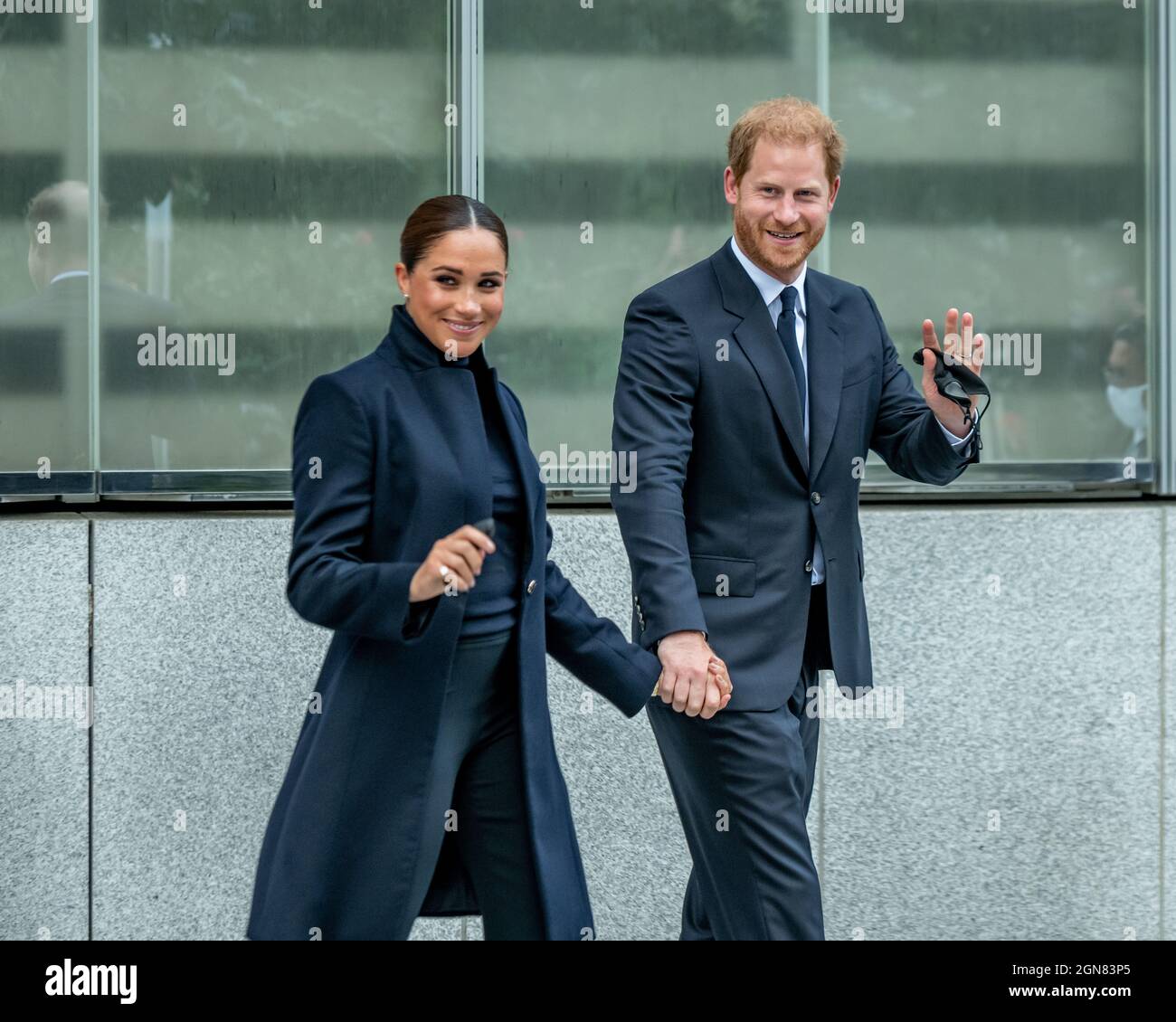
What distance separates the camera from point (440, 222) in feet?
10.7

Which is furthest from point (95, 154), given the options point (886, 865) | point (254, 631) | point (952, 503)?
point (886, 865)

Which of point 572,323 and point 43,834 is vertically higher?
point 572,323

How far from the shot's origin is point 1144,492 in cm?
587

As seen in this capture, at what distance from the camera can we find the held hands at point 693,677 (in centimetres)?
344

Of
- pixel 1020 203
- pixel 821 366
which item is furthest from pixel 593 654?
pixel 1020 203

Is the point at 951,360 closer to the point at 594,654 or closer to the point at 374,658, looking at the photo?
the point at 594,654

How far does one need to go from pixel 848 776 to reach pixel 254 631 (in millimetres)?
2231

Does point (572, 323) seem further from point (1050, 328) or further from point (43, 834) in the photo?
point (43, 834)

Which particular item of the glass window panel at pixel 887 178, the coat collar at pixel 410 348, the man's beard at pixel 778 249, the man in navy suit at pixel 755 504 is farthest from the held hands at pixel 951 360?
the glass window panel at pixel 887 178

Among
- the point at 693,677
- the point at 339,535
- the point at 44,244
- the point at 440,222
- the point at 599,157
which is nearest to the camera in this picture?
the point at 339,535

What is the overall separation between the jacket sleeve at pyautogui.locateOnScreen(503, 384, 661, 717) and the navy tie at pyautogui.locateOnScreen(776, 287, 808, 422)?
2.32 ft

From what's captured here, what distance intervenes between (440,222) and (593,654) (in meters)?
1.02

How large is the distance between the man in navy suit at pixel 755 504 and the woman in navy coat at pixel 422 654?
1.19 ft

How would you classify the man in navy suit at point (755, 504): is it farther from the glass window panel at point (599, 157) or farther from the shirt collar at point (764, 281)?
the glass window panel at point (599, 157)
